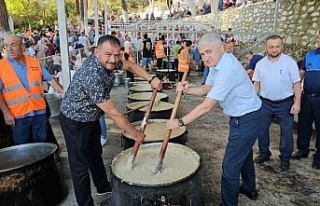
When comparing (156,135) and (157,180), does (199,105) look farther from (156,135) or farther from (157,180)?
(156,135)

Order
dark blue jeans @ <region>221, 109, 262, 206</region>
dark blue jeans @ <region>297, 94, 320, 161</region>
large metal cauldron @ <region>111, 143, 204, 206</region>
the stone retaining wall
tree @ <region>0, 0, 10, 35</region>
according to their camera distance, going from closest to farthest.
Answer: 1. large metal cauldron @ <region>111, 143, 204, 206</region>
2. dark blue jeans @ <region>221, 109, 262, 206</region>
3. dark blue jeans @ <region>297, 94, 320, 161</region>
4. tree @ <region>0, 0, 10, 35</region>
5. the stone retaining wall

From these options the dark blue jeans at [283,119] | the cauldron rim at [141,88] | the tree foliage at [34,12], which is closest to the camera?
the dark blue jeans at [283,119]

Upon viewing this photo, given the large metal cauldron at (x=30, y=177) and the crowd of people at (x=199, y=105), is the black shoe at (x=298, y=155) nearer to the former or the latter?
the crowd of people at (x=199, y=105)

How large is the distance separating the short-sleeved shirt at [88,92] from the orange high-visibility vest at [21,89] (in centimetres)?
72

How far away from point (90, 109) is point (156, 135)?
3.97 ft

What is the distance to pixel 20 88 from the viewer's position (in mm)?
3215

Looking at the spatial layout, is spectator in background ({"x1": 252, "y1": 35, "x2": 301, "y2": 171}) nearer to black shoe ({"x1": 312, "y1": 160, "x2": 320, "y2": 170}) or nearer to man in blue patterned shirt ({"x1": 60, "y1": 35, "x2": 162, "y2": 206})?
black shoe ({"x1": 312, "y1": 160, "x2": 320, "y2": 170})

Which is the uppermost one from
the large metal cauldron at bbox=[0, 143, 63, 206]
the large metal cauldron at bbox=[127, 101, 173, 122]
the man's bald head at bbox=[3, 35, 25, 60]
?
the man's bald head at bbox=[3, 35, 25, 60]

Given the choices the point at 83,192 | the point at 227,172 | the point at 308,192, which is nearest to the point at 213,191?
the point at 227,172

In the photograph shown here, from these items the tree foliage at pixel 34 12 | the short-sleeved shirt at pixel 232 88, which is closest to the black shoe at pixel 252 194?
Result: the short-sleeved shirt at pixel 232 88

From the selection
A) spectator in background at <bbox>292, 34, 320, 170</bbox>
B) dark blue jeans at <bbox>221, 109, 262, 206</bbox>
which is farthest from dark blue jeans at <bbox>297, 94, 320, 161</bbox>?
dark blue jeans at <bbox>221, 109, 262, 206</bbox>

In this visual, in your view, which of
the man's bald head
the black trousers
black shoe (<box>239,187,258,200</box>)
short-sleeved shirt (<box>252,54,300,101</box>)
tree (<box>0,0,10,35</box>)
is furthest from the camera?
the black trousers

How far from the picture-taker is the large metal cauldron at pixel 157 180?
2.23 metres

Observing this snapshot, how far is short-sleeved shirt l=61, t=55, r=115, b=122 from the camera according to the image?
2.47 m
